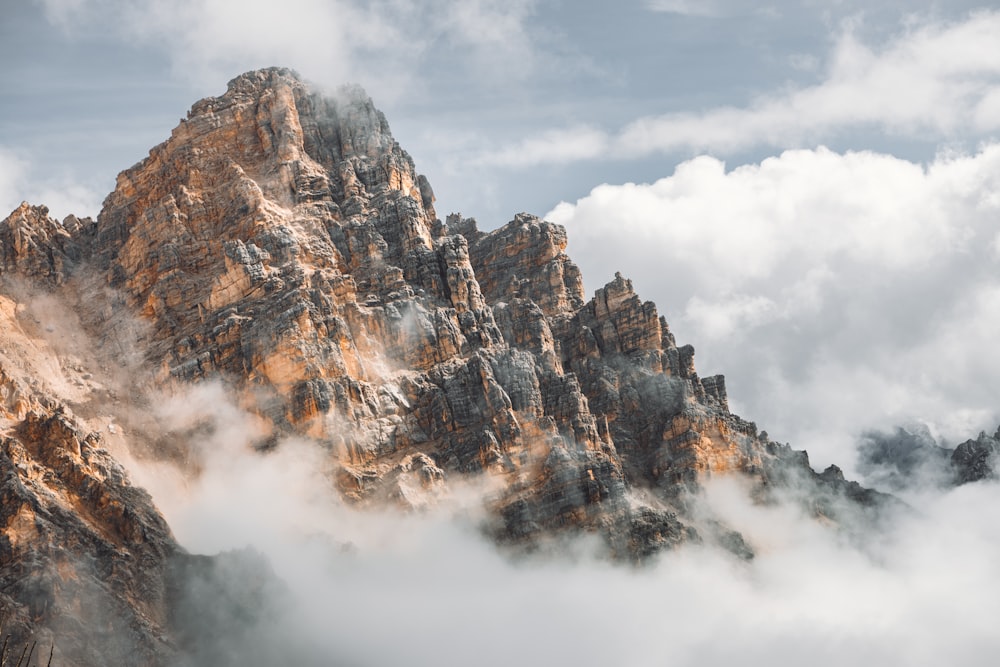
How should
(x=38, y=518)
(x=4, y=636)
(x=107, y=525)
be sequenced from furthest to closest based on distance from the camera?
(x=107, y=525), (x=38, y=518), (x=4, y=636)

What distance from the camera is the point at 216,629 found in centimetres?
18962

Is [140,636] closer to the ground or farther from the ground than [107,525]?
closer to the ground

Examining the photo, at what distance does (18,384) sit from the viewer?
199 meters

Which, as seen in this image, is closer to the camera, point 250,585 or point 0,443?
point 0,443

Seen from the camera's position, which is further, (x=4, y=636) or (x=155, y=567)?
(x=155, y=567)

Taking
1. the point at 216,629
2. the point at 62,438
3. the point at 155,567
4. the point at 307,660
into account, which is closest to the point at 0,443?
the point at 62,438

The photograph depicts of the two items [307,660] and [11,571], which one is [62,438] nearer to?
[11,571]

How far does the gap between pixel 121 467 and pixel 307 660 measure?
40.5 m

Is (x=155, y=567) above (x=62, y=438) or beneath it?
beneath

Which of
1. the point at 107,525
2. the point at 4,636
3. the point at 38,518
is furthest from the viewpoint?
the point at 107,525

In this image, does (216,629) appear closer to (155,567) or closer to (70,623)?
(155,567)

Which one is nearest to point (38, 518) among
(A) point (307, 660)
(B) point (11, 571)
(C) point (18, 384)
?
(B) point (11, 571)

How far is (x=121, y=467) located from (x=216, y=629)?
29129 mm

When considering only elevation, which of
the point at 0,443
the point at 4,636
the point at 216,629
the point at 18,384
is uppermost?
the point at 18,384
